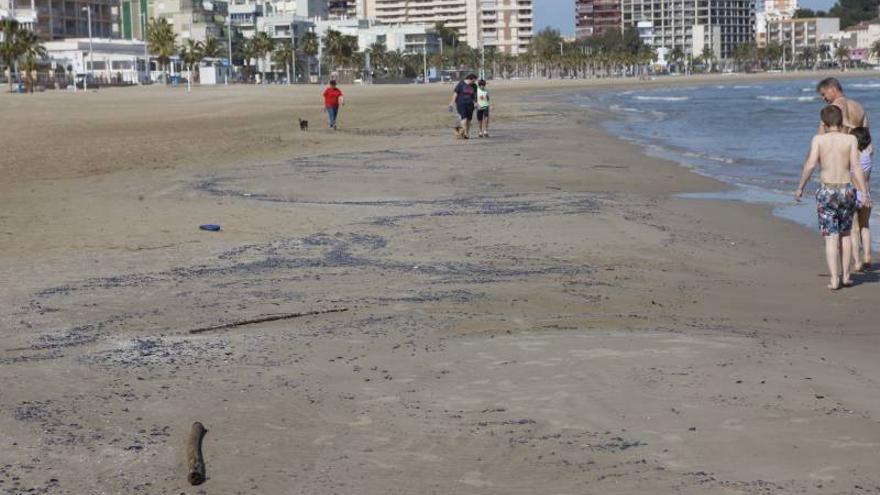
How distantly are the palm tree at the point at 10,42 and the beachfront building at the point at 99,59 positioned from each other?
19.8ft

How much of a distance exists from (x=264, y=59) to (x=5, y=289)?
146 m

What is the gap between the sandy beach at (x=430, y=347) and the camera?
4543 mm

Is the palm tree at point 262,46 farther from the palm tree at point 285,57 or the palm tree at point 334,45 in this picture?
the palm tree at point 334,45

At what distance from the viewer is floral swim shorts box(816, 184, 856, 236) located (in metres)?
8.65

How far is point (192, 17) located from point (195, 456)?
157503mm

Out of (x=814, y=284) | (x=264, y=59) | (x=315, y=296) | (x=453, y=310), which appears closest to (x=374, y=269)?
(x=315, y=296)

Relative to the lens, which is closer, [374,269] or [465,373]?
[465,373]

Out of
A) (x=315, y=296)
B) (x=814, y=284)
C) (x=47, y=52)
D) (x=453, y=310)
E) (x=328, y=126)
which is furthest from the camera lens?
(x=47, y=52)

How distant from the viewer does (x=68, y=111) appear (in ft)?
157

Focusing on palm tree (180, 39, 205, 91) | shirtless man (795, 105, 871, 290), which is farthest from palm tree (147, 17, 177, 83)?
shirtless man (795, 105, 871, 290)

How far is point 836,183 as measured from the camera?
8.67 metres

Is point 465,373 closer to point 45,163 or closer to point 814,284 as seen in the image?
point 814,284

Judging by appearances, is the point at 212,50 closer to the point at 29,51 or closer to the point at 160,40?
the point at 160,40

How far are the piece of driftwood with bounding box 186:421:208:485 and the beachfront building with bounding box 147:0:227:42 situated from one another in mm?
152538
